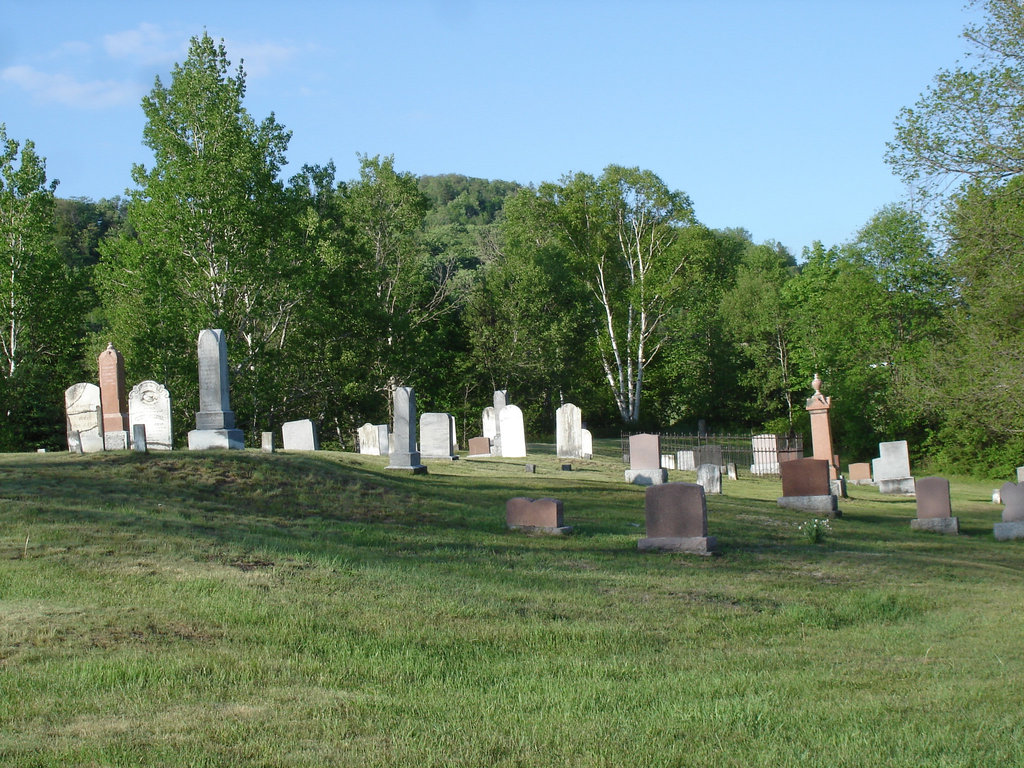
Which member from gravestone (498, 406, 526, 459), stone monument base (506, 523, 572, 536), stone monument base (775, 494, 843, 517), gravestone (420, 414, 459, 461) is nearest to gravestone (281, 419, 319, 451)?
gravestone (420, 414, 459, 461)

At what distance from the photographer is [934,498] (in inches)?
632

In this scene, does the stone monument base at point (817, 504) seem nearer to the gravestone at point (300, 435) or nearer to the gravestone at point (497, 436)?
the gravestone at point (497, 436)

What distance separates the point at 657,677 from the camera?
5.84 metres

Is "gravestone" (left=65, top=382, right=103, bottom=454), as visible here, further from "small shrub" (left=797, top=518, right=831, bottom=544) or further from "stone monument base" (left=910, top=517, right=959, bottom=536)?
"stone monument base" (left=910, top=517, right=959, bottom=536)

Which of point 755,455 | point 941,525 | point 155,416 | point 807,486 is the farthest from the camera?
point 755,455

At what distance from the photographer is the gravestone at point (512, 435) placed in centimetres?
2652

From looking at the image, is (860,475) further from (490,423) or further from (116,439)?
Result: (116,439)

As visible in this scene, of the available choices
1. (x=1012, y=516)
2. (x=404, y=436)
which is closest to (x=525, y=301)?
(x=404, y=436)

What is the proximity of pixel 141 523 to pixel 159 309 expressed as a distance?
69.3 ft

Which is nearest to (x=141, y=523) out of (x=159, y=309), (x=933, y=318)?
(x=159, y=309)

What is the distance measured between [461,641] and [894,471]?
2013 cm

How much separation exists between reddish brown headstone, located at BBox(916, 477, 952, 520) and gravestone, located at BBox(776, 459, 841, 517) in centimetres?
155

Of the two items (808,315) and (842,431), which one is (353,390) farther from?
(808,315)

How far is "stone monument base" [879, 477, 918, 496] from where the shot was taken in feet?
75.8
